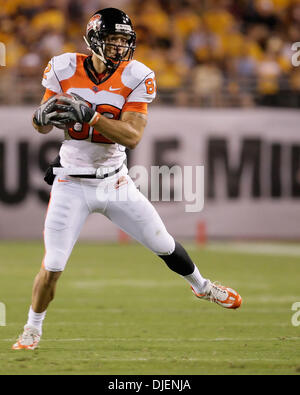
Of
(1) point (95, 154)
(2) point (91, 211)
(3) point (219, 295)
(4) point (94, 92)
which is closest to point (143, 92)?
(4) point (94, 92)

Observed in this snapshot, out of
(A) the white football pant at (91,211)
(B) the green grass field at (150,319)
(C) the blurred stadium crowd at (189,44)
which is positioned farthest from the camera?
(C) the blurred stadium crowd at (189,44)

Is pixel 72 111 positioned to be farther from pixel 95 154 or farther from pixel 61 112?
pixel 95 154

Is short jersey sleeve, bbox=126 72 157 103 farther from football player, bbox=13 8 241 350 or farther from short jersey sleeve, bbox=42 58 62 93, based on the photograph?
short jersey sleeve, bbox=42 58 62 93

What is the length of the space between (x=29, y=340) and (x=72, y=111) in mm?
1249

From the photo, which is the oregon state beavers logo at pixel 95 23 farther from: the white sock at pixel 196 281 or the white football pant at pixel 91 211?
the white sock at pixel 196 281

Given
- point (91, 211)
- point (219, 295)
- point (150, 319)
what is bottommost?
point (150, 319)

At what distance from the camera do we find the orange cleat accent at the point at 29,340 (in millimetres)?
4738

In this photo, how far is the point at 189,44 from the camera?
42.5 feet

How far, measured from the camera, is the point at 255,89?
12.0m

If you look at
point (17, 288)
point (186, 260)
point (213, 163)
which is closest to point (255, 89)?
point (213, 163)

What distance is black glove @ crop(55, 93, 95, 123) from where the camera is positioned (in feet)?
14.5

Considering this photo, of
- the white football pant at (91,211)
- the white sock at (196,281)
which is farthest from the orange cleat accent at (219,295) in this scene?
the white football pant at (91,211)
